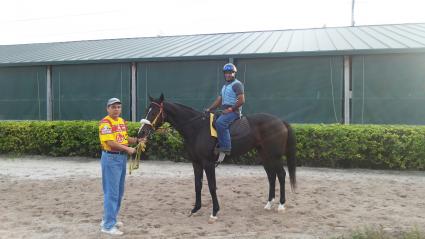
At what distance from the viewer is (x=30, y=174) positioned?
9.84 metres

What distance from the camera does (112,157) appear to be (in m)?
5.08

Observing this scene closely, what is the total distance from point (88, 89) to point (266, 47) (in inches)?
275

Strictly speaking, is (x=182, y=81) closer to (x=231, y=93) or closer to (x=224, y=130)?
(x=231, y=93)

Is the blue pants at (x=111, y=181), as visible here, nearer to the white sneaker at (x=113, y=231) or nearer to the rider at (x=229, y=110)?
the white sneaker at (x=113, y=231)

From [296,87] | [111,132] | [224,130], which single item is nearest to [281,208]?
[224,130]

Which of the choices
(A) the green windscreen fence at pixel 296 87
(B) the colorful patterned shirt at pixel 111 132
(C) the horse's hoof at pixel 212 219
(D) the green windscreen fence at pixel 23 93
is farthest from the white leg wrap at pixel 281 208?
(D) the green windscreen fence at pixel 23 93

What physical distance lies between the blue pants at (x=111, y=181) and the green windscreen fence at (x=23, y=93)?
1195 cm

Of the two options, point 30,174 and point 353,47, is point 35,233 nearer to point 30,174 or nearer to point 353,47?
point 30,174

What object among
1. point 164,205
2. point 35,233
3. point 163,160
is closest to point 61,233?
point 35,233

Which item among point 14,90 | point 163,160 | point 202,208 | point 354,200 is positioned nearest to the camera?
point 202,208

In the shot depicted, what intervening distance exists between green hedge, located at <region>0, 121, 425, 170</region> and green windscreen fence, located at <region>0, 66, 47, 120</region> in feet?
13.1

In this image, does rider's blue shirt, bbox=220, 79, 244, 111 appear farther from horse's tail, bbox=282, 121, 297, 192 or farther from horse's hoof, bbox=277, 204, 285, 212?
horse's hoof, bbox=277, 204, 285, 212

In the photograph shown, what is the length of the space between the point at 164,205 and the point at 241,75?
25.2 feet

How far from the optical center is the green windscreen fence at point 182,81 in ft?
45.3
